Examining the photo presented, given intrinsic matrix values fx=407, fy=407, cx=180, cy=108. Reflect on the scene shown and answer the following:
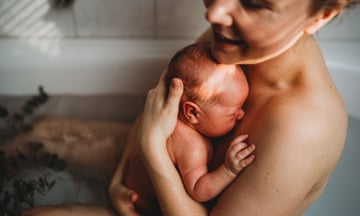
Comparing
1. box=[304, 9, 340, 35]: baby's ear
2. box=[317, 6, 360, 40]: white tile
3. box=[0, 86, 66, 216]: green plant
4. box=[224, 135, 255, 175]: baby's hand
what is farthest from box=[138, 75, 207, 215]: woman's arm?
box=[317, 6, 360, 40]: white tile

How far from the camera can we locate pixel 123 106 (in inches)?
58.3

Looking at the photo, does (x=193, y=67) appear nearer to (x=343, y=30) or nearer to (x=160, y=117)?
(x=160, y=117)

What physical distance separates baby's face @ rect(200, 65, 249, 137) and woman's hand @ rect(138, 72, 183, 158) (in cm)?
8

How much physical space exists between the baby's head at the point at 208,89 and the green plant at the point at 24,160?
53cm

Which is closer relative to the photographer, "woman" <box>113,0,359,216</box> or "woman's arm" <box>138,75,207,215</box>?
"woman" <box>113,0,359,216</box>

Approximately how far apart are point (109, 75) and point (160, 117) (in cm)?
49

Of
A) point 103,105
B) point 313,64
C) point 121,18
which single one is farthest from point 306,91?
point 103,105

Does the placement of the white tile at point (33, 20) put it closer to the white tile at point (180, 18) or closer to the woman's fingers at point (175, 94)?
the white tile at point (180, 18)

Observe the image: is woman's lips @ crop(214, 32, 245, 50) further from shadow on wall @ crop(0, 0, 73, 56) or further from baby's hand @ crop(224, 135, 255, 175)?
shadow on wall @ crop(0, 0, 73, 56)

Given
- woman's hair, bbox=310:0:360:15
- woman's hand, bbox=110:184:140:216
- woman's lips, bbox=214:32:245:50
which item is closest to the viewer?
woman's hair, bbox=310:0:360:15

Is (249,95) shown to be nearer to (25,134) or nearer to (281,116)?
(281,116)

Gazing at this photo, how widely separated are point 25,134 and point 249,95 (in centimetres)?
79

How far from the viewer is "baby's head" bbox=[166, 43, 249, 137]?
888 mm

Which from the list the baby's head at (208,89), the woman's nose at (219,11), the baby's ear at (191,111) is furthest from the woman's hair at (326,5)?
the baby's ear at (191,111)
